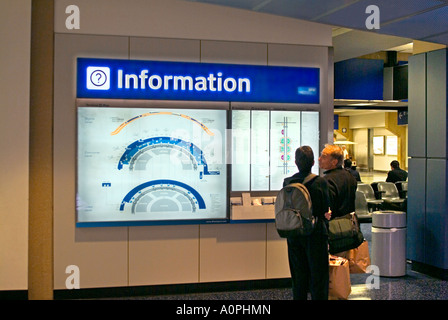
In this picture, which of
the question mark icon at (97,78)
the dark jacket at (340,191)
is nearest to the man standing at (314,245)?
the dark jacket at (340,191)

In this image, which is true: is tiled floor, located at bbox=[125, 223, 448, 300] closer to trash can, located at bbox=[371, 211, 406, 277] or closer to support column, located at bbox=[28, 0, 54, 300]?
trash can, located at bbox=[371, 211, 406, 277]

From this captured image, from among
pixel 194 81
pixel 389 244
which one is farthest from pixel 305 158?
pixel 389 244

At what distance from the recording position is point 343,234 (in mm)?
5109

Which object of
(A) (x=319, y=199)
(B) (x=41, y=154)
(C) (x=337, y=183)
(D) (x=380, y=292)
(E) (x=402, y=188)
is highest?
(B) (x=41, y=154)

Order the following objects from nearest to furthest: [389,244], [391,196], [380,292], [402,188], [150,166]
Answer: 1. [150,166]
2. [380,292]
3. [389,244]
4. [391,196]
5. [402,188]

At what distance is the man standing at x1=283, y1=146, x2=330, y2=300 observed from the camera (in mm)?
4664

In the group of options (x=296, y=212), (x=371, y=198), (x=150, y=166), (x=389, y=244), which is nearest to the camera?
(x=296, y=212)

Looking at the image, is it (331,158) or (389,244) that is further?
(389,244)

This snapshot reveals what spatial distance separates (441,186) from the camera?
276 inches

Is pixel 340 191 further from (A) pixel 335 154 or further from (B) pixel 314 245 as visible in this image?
(B) pixel 314 245

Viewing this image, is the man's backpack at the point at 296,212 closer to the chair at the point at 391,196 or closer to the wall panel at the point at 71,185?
the wall panel at the point at 71,185

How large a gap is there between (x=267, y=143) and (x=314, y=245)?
6.29 ft

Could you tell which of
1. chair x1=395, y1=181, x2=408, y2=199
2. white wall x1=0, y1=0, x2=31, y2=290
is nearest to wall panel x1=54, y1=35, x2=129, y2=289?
white wall x1=0, y1=0, x2=31, y2=290
